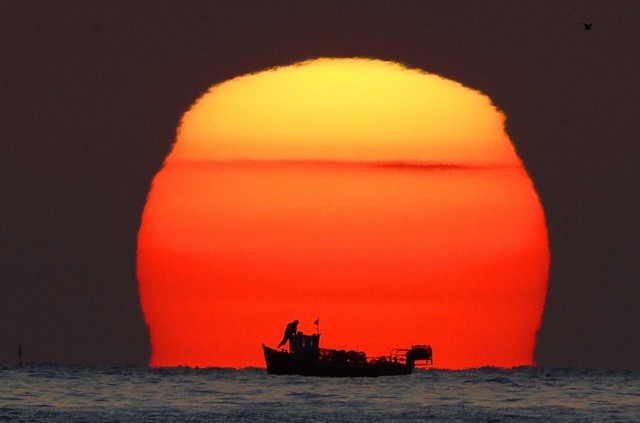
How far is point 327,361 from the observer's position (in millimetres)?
157875

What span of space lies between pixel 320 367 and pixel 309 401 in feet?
113

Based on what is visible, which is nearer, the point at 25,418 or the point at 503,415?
the point at 25,418

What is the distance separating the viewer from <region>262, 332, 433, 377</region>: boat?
6132 inches

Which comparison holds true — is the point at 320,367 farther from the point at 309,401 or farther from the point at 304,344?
the point at 309,401

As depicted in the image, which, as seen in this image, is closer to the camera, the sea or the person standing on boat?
the sea

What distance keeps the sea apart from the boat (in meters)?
1.34

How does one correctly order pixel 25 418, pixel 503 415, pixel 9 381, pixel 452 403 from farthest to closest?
pixel 9 381
pixel 452 403
pixel 503 415
pixel 25 418

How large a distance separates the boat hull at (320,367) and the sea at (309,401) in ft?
3.93

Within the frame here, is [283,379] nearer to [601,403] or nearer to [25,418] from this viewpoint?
[601,403]

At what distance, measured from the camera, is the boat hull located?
156 m

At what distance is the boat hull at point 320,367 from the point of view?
156250 millimetres

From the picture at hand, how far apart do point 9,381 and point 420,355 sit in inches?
1686

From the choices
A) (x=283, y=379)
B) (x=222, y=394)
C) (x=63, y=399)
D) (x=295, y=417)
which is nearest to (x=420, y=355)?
(x=283, y=379)

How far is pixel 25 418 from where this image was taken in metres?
97.3
